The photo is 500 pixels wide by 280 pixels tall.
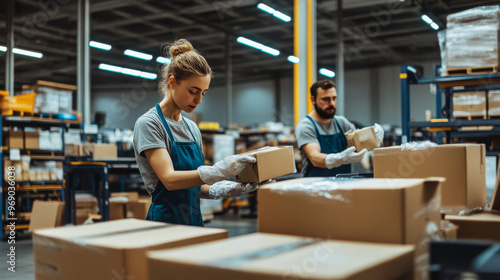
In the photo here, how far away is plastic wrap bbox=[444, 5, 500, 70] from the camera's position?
3922mm

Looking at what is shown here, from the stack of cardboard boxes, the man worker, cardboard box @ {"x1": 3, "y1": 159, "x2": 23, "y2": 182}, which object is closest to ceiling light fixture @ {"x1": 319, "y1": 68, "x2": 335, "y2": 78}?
cardboard box @ {"x1": 3, "y1": 159, "x2": 23, "y2": 182}

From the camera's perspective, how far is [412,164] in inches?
81.0

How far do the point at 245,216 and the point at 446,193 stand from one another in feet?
24.5

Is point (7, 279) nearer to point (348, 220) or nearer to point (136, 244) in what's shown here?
point (136, 244)

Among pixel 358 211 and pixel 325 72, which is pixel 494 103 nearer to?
pixel 358 211

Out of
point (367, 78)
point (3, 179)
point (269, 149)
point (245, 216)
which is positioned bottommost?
point (245, 216)

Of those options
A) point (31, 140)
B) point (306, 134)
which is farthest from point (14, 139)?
point (306, 134)

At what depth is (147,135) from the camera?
1992 mm

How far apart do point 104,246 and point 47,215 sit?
231 inches

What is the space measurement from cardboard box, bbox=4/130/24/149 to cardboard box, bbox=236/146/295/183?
6.44 metres

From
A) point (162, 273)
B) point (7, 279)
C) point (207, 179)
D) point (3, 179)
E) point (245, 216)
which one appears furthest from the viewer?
point (245, 216)

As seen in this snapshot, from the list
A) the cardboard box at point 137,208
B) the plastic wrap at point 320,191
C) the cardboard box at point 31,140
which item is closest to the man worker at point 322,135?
the plastic wrap at point 320,191

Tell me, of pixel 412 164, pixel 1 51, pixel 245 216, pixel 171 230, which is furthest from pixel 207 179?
pixel 1 51

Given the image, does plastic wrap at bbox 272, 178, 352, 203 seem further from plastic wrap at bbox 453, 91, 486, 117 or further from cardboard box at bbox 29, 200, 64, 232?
cardboard box at bbox 29, 200, 64, 232
